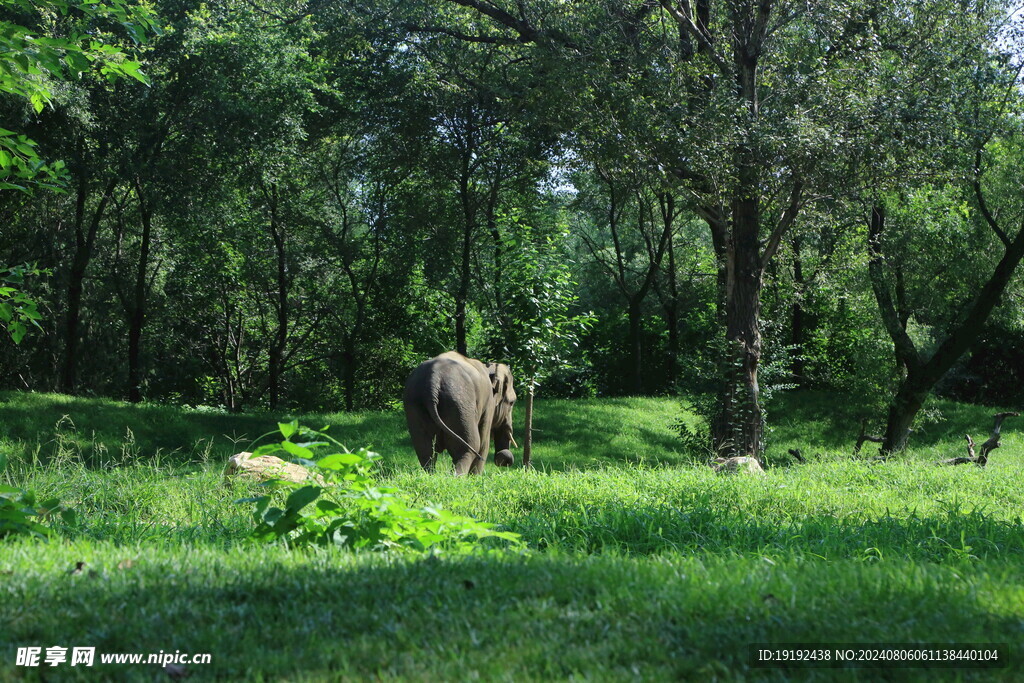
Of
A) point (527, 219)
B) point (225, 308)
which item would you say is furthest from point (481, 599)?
point (225, 308)

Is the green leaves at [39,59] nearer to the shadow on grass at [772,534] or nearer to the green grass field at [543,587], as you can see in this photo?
the green grass field at [543,587]

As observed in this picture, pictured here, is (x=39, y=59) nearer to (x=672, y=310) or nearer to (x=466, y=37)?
(x=466, y=37)

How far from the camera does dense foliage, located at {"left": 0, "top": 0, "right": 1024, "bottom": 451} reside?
14.1m

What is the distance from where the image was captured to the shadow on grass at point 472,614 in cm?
333

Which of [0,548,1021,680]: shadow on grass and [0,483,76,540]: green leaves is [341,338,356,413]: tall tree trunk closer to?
[0,483,76,540]: green leaves

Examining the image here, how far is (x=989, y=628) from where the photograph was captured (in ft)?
12.1

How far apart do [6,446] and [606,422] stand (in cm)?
1399

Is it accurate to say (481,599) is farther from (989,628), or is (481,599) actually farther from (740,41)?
(740,41)

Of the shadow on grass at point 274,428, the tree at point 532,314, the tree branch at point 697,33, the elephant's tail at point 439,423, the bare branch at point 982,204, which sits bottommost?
the shadow on grass at point 274,428

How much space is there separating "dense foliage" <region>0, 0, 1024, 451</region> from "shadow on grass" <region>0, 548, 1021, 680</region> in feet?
10.7

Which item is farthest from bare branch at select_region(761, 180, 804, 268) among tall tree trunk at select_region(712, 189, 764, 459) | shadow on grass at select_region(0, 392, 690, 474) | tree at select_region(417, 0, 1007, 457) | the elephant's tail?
the elephant's tail

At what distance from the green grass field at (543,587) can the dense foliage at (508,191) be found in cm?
275

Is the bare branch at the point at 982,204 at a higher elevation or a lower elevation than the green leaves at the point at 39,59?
higher

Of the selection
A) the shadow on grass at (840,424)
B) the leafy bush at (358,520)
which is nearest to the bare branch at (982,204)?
the shadow on grass at (840,424)
